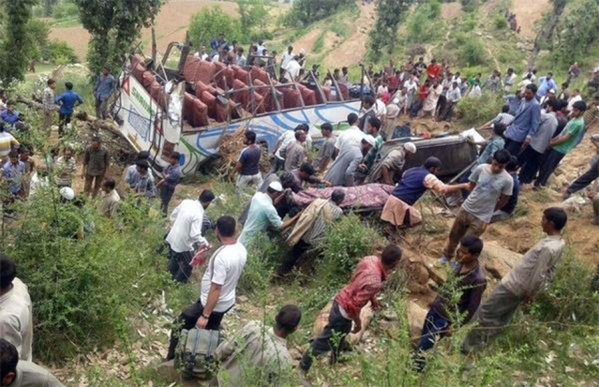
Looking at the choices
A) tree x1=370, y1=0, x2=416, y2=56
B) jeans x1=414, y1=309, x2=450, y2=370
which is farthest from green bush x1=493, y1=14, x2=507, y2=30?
jeans x1=414, y1=309, x2=450, y2=370

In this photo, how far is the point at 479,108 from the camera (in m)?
15.2

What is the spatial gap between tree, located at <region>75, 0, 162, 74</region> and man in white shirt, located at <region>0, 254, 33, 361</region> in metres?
11.0

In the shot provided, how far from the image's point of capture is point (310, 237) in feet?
21.1

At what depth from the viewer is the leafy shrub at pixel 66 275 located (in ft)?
15.1

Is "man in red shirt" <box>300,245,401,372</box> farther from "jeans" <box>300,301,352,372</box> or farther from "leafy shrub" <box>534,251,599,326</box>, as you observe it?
"leafy shrub" <box>534,251,599,326</box>

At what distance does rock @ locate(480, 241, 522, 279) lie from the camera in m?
6.45

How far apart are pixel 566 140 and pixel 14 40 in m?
12.5

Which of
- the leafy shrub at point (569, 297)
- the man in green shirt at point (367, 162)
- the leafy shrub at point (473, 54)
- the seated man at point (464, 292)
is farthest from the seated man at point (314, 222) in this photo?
the leafy shrub at point (473, 54)

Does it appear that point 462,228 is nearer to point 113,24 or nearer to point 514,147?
point 514,147

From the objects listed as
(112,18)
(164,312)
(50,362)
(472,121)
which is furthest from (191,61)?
(50,362)

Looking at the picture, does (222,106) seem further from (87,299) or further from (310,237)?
(87,299)

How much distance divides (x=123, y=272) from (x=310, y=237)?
2.11 m

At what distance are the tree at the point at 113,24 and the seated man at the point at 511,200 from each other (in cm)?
958

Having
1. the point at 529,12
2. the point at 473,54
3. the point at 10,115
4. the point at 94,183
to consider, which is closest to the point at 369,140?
the point at 94,183
